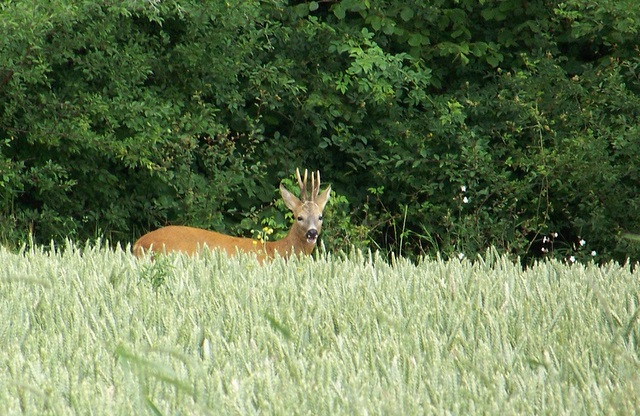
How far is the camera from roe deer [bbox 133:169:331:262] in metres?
7.50

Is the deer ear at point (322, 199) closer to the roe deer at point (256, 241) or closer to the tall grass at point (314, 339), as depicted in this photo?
the roe deer at point (256, 241)

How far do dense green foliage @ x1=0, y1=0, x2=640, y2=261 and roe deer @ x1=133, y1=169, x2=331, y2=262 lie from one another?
0.97 meters

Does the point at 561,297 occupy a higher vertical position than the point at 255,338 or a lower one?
higher

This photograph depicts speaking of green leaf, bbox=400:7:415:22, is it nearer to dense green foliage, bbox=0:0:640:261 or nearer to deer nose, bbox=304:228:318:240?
dense green foliage, bbox=0:0:640:261

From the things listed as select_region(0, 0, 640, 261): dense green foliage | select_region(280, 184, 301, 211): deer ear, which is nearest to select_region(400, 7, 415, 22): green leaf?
select_region(0, 0, 640, 261): dense green foliage

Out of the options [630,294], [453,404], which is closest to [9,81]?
[630,294]

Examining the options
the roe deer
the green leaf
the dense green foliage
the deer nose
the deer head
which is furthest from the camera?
the green leaf

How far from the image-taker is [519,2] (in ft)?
34.7

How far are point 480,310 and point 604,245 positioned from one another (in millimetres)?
6315

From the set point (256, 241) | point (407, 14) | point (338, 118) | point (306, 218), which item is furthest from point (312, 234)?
point (407, 14)

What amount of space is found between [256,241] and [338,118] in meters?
3.54

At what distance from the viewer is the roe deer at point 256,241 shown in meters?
7.50

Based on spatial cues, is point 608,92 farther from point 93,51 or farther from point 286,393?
point 286,393

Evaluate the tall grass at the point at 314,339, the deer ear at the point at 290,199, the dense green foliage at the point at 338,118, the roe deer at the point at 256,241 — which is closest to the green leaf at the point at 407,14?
the dense green foliage at the point at 338,118
